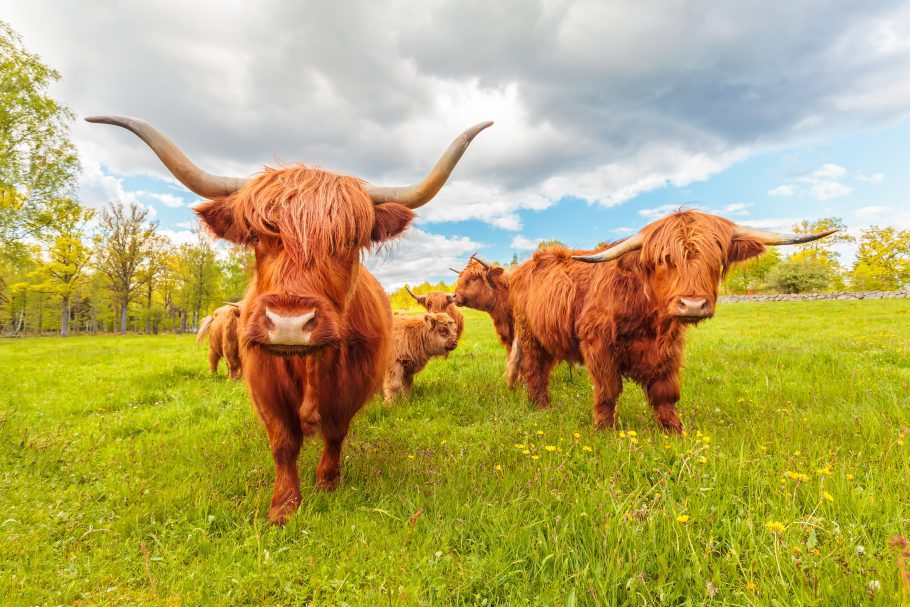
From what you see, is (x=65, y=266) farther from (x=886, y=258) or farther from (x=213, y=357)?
(x=886, y=258)

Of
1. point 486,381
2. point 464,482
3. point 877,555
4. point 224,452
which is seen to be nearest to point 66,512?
point 224,452

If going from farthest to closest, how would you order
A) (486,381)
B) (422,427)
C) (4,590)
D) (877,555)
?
1. (486,381)
2. (422,427)
3. (4,590)
4. (877,555)

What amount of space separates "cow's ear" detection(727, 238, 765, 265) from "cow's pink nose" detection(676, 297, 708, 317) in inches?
35.4

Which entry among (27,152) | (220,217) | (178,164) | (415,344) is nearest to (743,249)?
(220,217)

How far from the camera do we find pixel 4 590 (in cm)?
219

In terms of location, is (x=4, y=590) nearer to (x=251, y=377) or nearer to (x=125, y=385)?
(x=251, y=377)

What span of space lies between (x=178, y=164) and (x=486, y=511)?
3.26 meters

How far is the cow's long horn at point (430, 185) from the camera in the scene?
3.01 metres

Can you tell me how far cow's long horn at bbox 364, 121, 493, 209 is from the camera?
301 centimetres

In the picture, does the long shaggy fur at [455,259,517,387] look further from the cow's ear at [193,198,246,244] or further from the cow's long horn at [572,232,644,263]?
the cow's ear at [193,198,246,244]

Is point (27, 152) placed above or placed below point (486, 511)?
above

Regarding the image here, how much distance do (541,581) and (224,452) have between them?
12.4 ft

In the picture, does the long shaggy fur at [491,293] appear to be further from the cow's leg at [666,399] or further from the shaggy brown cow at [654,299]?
the cow's leg at [666,399]

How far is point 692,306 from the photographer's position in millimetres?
3314
